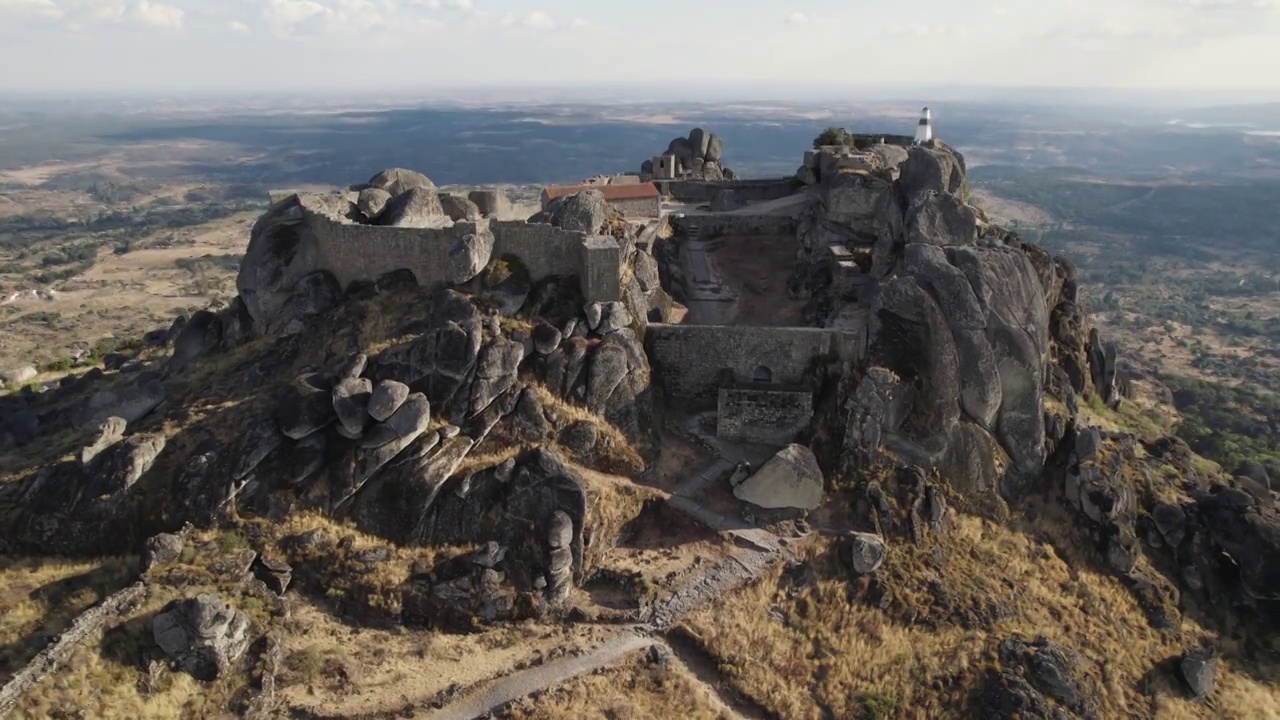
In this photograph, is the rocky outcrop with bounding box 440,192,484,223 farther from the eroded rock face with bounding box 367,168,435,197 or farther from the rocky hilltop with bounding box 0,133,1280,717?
the eroded rock face with bounding box 367,168,435,197

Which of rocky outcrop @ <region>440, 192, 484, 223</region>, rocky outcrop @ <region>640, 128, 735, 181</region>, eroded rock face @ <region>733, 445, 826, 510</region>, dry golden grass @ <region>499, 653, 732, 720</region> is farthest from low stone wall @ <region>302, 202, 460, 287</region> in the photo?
rocky outcrop @ <region>640, 128, 735, 181</region>

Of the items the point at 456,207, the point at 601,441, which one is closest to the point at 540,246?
the point at 456,207

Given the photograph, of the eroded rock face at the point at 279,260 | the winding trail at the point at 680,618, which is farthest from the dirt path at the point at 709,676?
the eroded rock face at the point at 279,260

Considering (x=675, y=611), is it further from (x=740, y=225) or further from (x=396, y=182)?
(x=740, y=225)

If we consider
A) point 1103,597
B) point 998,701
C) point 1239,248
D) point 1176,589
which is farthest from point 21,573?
point 1239,248

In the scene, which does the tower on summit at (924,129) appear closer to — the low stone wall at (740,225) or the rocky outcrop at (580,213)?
the low stone wall at (740,225)

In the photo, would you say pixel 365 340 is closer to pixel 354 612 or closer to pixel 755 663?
pixel 354 612
